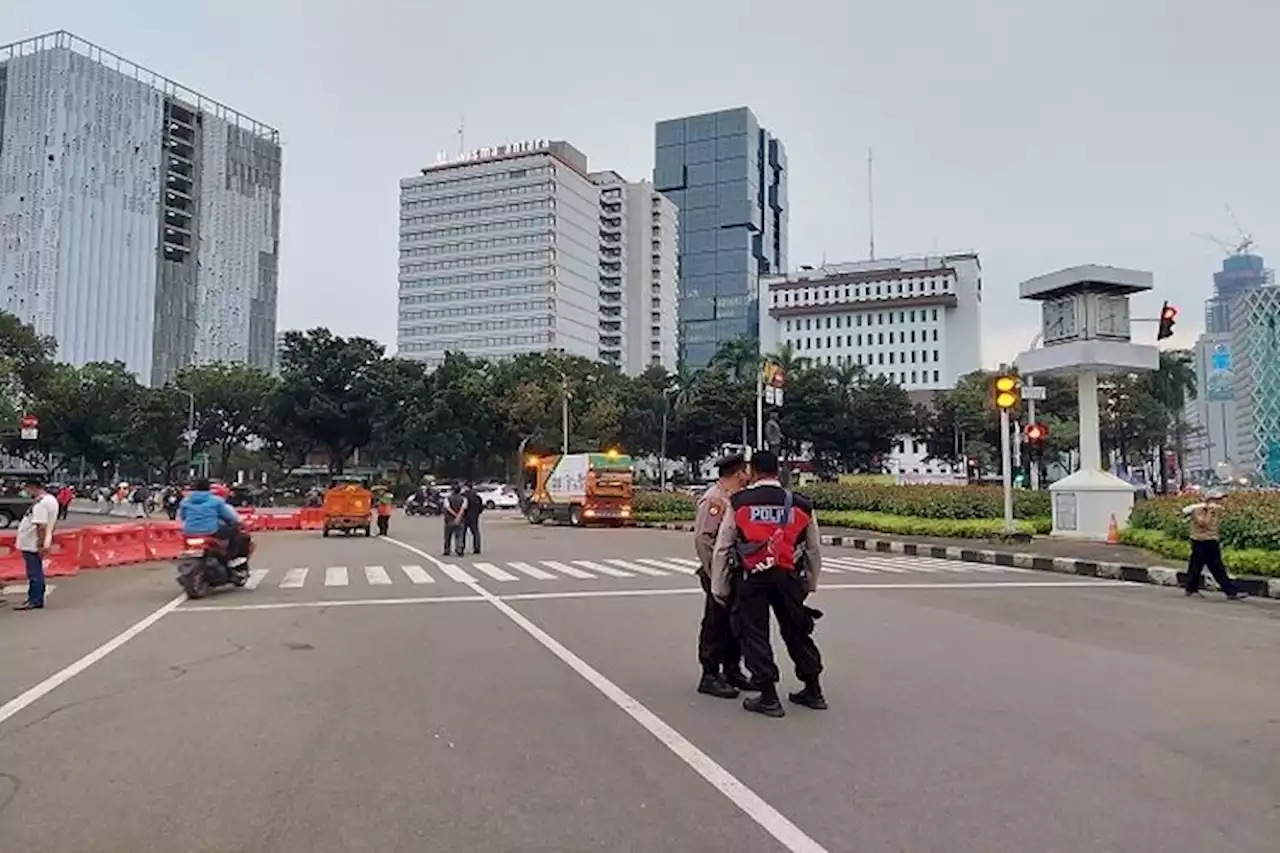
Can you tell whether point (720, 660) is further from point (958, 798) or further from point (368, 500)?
point (368, 500)

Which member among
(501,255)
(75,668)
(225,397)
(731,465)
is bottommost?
(75,668)

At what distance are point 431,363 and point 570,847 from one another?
15147cm

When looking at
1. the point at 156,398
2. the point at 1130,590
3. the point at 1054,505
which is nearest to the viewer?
the point at 1130,590

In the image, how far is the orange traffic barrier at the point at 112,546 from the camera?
19578 millimetres

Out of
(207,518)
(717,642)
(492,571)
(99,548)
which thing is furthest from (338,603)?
(99,548)

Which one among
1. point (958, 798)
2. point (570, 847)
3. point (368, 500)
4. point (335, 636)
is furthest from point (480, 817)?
point (368, 500)

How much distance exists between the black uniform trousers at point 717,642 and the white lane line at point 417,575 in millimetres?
9315

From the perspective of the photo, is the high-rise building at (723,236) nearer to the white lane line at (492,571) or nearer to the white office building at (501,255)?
the white office building at (501,255)

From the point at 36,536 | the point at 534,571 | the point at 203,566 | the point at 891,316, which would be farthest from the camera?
the point at 891,316

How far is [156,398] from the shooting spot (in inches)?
2643

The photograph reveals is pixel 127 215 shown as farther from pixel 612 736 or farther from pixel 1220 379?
pixel 612 736

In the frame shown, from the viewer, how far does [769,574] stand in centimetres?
671

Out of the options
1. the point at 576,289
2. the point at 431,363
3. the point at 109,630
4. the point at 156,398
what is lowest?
the point at 109,630

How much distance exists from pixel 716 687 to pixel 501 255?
149 meters
